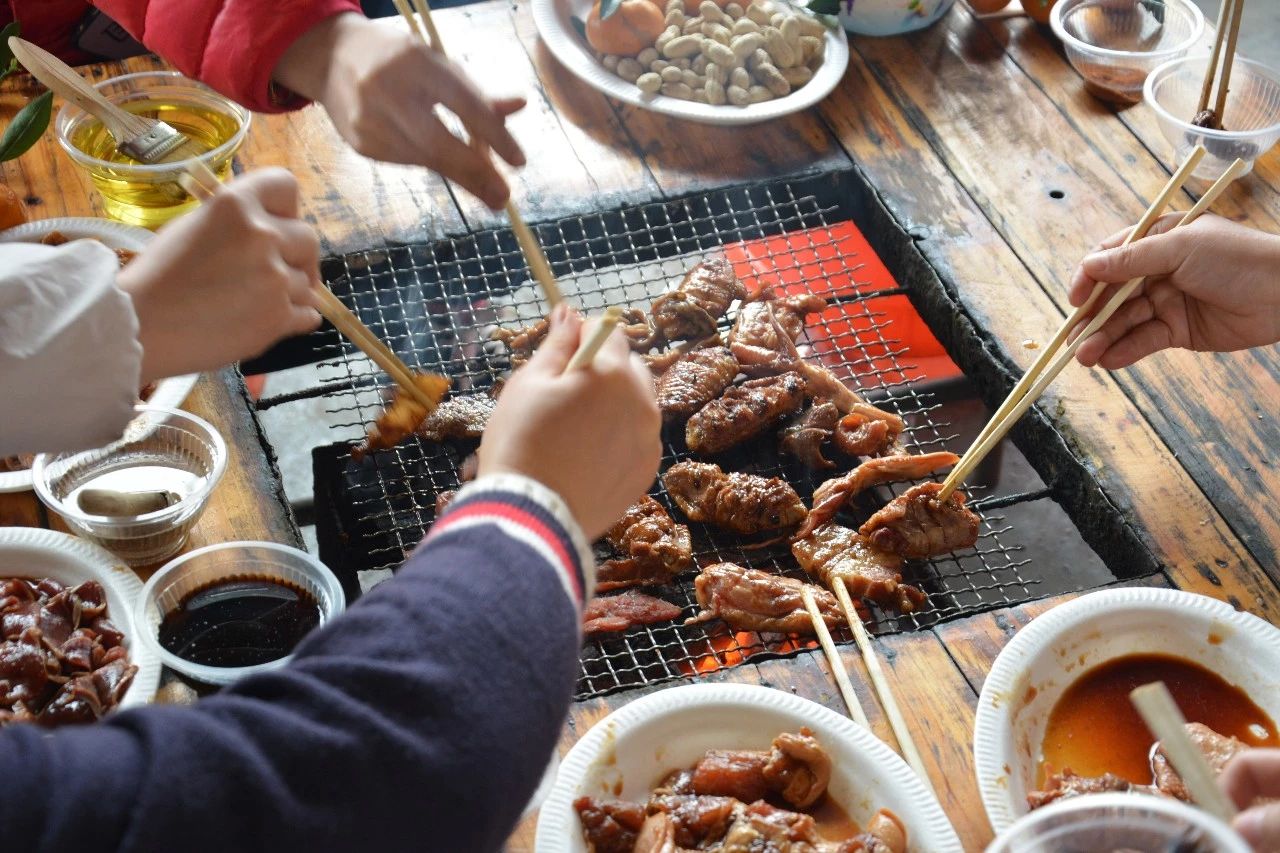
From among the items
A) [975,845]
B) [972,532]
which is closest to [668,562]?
[972,532]

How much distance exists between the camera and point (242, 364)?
3297 mm

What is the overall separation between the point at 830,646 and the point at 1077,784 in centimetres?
54

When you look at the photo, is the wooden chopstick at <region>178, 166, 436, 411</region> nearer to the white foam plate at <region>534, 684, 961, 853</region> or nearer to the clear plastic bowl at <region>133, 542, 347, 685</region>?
the clear plastic bowl at <region>133, 542, 347, 685</region>

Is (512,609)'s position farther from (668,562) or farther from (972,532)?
(972,532)

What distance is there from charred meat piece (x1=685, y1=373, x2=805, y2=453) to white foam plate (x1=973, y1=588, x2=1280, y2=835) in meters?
0.96

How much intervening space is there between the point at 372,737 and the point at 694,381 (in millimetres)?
1949

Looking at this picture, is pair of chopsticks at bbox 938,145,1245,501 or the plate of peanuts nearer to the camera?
pair of chopsticks at bbox 938,145,1245,501

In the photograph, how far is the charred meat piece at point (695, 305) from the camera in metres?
3.33

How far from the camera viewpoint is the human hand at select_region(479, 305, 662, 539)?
5.31ft

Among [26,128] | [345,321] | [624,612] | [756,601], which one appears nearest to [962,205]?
[756,601]

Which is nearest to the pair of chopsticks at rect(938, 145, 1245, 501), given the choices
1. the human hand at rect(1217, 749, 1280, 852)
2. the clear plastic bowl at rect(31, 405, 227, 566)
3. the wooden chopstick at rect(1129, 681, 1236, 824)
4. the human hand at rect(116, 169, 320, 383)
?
the human hand at rect(1217, 749, 1280, 852)

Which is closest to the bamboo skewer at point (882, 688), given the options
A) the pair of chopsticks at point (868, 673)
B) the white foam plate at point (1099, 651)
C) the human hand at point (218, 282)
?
the pair of chopsticks at point (868, 673)

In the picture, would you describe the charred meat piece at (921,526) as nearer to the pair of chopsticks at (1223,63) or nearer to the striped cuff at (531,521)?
the striped cuff at (531,521)

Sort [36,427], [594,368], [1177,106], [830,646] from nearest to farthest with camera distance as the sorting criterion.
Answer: [594,368]
[36,427]
[830,646]
[1177,106]
